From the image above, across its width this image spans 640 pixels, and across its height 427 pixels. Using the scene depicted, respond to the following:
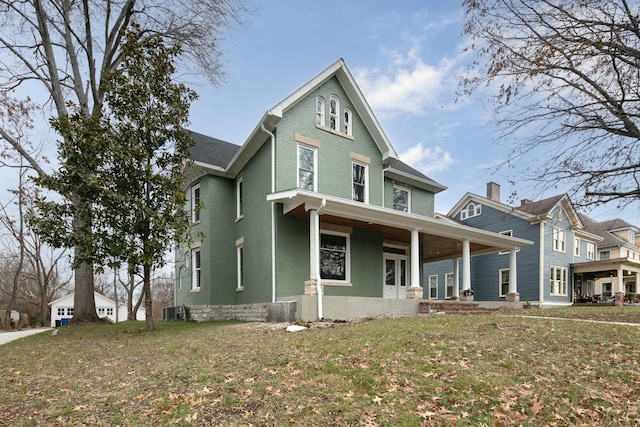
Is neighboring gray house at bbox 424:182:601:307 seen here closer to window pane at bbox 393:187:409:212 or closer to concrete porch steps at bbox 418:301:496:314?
window pane at bbox 393:187:409:212

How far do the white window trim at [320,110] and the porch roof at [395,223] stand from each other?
12.7 feet

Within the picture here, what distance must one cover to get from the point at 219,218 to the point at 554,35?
13.1 m

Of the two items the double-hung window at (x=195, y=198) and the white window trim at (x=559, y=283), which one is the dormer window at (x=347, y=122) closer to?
the double-hung window at (x=195, y=198)

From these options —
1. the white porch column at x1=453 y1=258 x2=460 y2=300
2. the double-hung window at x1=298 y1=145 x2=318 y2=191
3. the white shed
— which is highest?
the double-hung window at x1=298 y1=145 x2=318 y2=191

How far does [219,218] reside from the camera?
1606 centimetres

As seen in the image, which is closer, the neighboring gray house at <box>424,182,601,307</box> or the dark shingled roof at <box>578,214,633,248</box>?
the neighboring gray house at <box>424,182,601,307</box>

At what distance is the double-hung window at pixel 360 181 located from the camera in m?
15.4

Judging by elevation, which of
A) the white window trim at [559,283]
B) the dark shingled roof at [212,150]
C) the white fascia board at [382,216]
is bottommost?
the white window trim at [559,283]

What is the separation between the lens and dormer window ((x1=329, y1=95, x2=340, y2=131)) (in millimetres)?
15023

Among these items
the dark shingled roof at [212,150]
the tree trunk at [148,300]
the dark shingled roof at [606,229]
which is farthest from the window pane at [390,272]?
the dark shingled roof at [606,229]

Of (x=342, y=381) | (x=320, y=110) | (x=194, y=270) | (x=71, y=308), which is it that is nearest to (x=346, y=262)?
(x=320, y=110)

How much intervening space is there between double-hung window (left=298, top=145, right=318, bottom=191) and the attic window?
17.3 m

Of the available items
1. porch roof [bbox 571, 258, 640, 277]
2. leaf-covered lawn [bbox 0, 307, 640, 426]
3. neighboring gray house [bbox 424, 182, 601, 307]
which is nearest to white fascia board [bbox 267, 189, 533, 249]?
leaf-covered lawn [bbox 0, 307, 640, 426]

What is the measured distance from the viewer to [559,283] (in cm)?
2511
